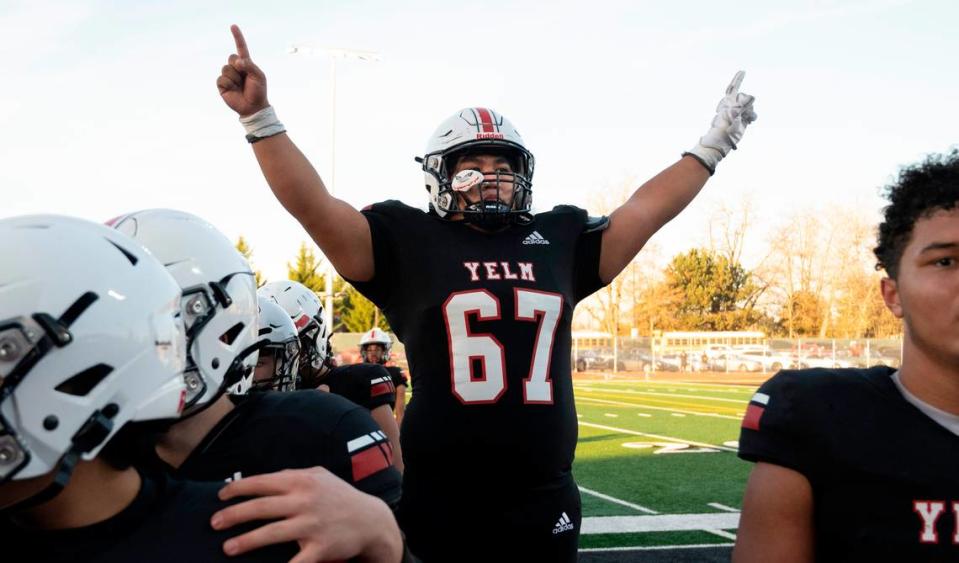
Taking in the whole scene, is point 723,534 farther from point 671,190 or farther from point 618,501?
point 671,190

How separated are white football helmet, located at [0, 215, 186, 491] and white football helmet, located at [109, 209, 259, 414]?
400 millimetres

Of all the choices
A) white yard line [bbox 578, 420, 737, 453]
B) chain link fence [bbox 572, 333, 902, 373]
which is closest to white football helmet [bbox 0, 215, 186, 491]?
white yard line [bbox 578, 420, 737, 453]

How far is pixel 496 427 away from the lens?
8.90 ft

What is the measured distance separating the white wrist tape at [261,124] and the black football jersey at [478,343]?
0.45 m

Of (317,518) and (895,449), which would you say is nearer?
(317,518)

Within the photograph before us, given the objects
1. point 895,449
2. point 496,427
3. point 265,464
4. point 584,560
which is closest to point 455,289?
point 496,427

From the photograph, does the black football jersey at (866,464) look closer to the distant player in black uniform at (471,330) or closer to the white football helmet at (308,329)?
the distant player in black uniform at (471,330)

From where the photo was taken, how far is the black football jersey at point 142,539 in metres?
1.28

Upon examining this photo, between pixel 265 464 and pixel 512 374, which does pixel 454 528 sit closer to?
pixel 512 374

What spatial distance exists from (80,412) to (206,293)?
0.69 m

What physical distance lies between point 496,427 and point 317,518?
1411 mm

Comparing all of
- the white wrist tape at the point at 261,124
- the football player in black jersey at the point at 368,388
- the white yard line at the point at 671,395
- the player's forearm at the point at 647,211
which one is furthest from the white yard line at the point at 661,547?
the white yard line at the point at 671,395

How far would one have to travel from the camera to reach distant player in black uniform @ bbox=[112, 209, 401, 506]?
76.3 inches

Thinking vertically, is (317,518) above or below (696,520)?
above
